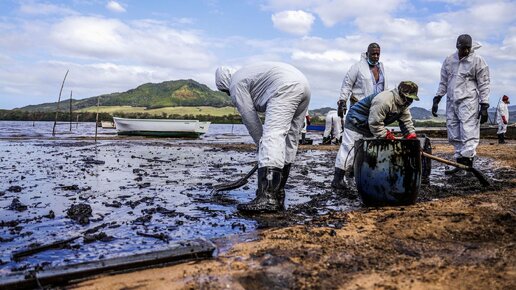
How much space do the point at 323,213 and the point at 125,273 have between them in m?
2.46

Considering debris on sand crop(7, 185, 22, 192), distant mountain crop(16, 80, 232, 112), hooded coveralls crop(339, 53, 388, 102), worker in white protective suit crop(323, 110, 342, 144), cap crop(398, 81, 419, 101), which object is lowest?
debris on sand crop(7, 185, 22, 192)

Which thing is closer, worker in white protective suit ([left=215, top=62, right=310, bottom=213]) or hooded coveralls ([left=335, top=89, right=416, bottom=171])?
worker in white protective suit ([left=215, top=62, right=310, bottom=213])

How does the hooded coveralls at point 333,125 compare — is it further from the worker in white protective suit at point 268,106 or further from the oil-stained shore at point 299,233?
the worker in white protective suit at point 268,106

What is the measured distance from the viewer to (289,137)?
18.2 feet

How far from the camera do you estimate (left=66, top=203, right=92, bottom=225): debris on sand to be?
4.40 m

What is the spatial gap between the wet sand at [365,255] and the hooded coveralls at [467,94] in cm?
304

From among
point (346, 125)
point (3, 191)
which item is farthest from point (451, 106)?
point (3, 191)

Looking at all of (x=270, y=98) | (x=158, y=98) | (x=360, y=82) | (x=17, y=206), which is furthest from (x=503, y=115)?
(x=158, y=98)

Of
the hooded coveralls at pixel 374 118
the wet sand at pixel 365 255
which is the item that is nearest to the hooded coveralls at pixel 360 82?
the hooded coveralls at pixel 374 118

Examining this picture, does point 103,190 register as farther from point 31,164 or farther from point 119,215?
point 31,164

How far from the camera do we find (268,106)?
193 inches

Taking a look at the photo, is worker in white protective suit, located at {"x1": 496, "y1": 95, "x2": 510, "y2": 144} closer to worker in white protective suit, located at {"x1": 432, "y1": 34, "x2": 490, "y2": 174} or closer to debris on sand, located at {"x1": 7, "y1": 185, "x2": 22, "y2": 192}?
worker in white protective suit, located at {"x1": 432, "y1": 34, "x2": 490, "y2": 174}

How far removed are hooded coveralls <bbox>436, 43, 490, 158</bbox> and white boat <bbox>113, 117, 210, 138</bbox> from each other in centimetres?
2238

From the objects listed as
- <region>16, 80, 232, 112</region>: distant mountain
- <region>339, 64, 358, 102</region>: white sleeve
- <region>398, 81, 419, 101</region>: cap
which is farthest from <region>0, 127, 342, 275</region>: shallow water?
<region>16, 80, 232, 112</region>: distant mountain
